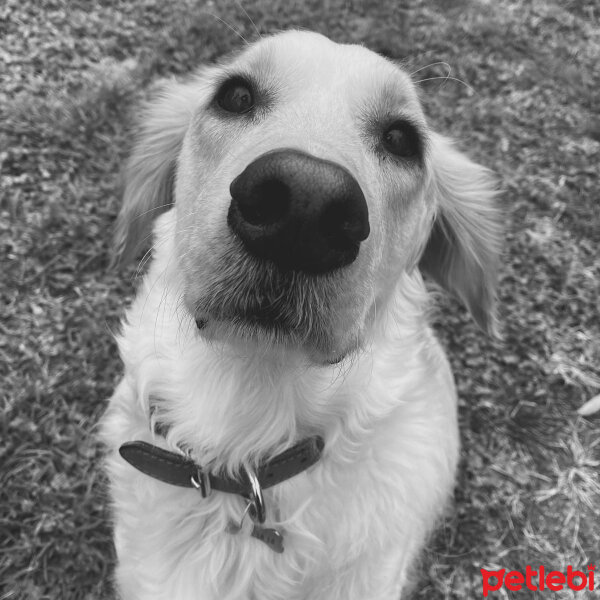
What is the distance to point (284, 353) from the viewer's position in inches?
63.8

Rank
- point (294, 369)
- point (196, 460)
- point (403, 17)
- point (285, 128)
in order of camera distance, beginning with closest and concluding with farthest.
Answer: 1. point (285, 128)
2. point (294, 369)
3. point (196, 460)
4. point (403, 17)

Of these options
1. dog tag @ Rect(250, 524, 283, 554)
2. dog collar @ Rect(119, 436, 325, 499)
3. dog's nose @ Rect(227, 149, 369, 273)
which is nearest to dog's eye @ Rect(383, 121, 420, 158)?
dog's nose @ Rect(227, 149, 369, 273)

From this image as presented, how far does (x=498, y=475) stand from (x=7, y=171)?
3.73 metres

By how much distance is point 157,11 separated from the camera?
16.3 ft

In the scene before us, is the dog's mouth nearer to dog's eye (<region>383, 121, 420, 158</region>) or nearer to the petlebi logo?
dog's eye (<region>383, 121, 420, 158</region>)

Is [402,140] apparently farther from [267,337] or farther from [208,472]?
[208,472]

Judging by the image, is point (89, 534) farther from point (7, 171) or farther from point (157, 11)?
point (157, 11)

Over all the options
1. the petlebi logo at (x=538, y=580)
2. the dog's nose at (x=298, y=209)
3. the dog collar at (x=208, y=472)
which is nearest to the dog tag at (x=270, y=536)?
the dog collar at (x=208, y=472)

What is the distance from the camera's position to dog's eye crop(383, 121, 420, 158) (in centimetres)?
197

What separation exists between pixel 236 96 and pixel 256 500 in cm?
137

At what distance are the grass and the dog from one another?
82 centimetres

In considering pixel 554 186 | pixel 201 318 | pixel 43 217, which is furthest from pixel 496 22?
pixel 201 318

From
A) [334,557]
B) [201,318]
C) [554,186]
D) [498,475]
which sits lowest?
[498,475]

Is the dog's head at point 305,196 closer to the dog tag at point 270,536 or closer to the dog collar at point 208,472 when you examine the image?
the dog collar at point 208,472
